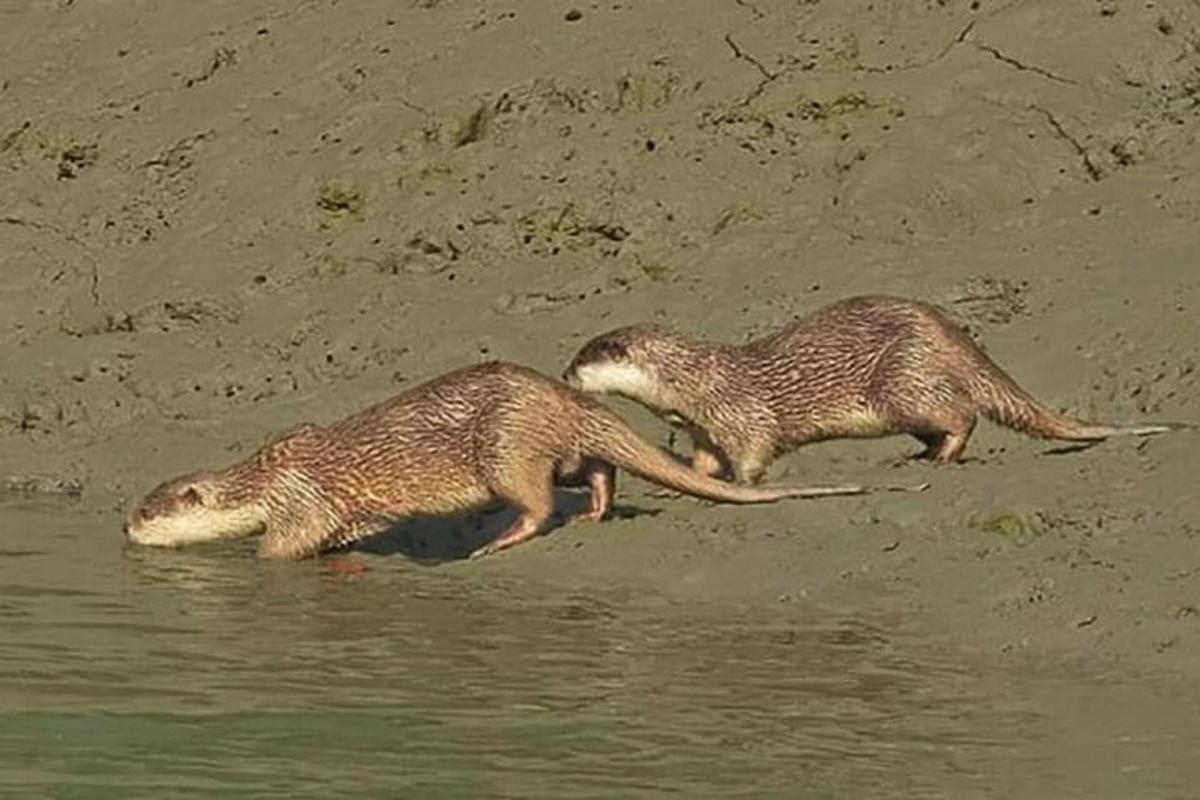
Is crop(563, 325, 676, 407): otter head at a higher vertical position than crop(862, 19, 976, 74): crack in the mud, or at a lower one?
lower

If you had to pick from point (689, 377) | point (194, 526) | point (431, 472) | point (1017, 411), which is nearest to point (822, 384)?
point (689, 377)

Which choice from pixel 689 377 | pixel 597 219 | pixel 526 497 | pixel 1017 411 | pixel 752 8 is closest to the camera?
pixel 526 497

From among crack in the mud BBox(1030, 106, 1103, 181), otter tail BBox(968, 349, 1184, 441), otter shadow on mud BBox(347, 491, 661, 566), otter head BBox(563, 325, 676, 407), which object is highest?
crack in the mud BBox(1030, 106, 1103, 181)

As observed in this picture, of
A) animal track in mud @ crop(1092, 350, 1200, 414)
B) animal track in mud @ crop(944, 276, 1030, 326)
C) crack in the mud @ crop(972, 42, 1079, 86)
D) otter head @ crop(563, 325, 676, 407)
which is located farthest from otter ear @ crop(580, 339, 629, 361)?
crack in the mud @ crop(972, 42, 1079, 86)

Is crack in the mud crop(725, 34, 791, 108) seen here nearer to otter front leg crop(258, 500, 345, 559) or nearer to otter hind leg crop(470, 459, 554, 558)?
otter hind leg crop(470, 459, 554, 558)

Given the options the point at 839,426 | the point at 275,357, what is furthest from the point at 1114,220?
the point at 275,357

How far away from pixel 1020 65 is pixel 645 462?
3.95 m

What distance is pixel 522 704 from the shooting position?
6820 mm

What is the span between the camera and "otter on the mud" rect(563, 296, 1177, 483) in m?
10.1

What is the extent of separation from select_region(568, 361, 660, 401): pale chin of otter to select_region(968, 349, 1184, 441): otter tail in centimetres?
115

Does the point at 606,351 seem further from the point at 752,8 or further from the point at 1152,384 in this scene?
the point at 752,8

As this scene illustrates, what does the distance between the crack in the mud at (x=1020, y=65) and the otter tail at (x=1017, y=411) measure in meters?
2.93

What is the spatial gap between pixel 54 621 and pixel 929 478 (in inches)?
115

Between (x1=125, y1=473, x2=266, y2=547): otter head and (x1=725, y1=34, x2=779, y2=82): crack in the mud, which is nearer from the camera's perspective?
(x1=125, y1=473, x2=266, y2=547): otter head
